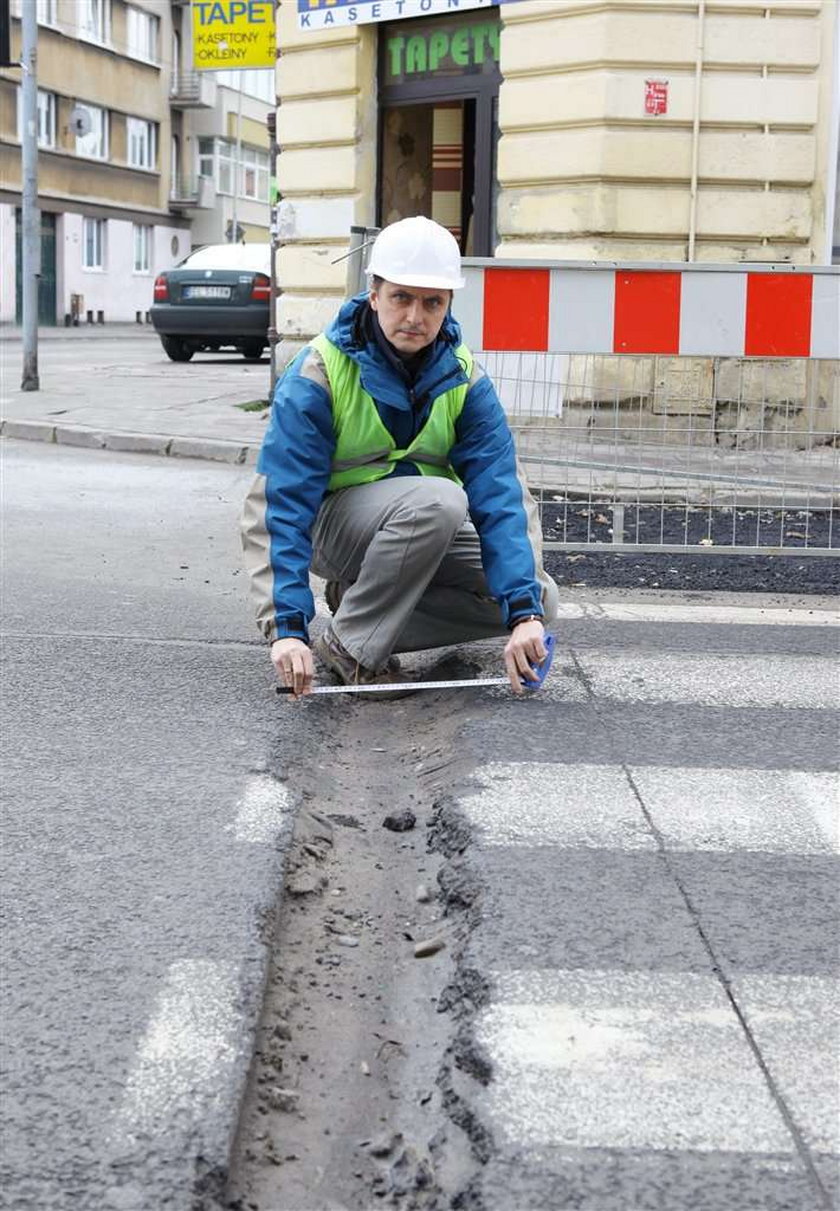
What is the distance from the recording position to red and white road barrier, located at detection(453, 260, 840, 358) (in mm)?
7012

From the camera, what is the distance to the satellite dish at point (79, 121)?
1820 inches

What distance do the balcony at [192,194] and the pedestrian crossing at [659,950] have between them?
177 feet

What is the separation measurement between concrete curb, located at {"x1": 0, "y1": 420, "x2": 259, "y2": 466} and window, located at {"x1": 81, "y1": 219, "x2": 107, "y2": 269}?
119ft

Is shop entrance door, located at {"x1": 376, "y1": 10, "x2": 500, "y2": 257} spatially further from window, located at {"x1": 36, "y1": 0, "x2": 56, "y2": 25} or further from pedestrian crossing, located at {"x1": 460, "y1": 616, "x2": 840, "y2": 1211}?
window, located at {"x1": 36, "y1": 0, "x2": 56, "y2": 25}

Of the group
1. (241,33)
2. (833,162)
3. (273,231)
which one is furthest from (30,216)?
(833,162)

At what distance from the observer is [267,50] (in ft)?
49.7

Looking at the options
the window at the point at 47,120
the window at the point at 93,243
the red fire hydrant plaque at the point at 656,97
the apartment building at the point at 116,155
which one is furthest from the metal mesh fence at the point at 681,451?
the window at the point at 93,243

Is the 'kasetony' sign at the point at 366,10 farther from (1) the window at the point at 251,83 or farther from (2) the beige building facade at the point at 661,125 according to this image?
(1) the window at the point at 251,83

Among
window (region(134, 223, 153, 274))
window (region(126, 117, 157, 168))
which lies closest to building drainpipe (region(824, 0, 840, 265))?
window (region(126, 117, 157, 168))

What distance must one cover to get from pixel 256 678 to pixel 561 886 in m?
2.07

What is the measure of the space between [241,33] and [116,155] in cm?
3704

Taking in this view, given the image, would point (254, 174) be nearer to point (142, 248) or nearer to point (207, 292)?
point (142, 248)

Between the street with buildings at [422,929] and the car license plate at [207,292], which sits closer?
the street with buildings at [422,929]

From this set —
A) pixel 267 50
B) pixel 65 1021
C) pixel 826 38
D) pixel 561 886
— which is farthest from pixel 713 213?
pixel 65 1021
